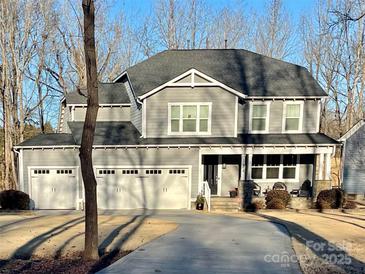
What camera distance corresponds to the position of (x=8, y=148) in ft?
75.2

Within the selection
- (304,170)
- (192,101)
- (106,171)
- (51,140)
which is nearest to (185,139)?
(192,101)

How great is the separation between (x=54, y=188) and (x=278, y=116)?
12.5 metres

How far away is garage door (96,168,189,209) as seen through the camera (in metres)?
15.0

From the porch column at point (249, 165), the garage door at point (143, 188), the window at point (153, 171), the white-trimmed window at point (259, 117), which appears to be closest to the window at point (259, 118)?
the white-trimmed window at point (259, 117)

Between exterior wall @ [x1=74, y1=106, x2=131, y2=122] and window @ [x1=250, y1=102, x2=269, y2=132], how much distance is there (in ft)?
24.2

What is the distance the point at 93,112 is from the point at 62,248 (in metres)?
3.65

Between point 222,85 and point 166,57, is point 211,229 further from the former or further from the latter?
point 166,57

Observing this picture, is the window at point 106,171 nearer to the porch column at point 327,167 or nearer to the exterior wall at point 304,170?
the exterior wall at point 304,170

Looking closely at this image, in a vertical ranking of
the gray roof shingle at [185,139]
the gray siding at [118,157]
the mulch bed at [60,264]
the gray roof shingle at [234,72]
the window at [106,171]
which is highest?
the gray roof shingle at [234,72]

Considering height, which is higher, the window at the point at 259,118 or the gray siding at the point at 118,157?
the window at the point at 259,118

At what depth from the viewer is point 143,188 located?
49.7 ft

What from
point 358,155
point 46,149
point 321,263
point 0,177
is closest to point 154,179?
point 46,149

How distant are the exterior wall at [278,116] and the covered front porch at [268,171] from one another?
147 centimetres

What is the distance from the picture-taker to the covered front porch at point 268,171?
52.9 ft
